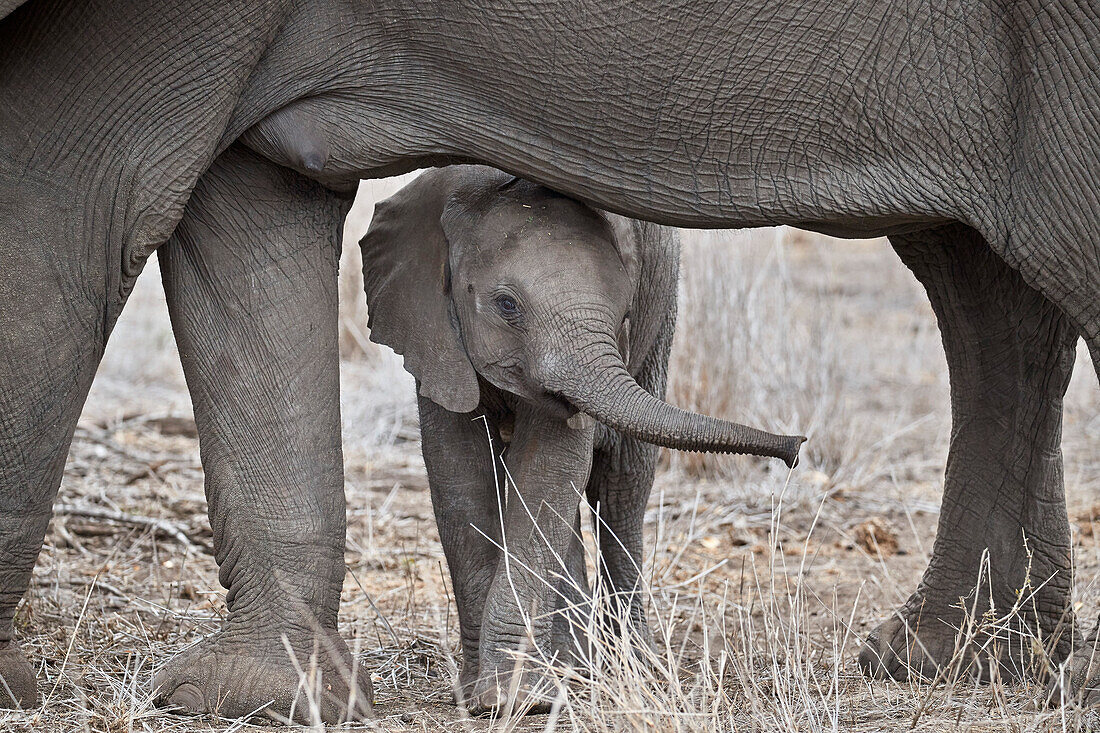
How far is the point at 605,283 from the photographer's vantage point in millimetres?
3557

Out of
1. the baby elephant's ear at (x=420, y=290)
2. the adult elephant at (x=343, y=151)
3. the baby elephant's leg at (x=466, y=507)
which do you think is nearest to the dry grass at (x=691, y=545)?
the baby elephant's leg at (x=466, y=507)

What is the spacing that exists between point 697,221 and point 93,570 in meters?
2.78

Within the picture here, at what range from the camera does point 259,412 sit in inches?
143

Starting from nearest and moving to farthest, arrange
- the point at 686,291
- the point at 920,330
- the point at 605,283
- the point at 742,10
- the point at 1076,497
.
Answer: the point at 742,10 → the point at 605,283 → the point at 1076,497 → the point at 686,291 → the point at 920,330

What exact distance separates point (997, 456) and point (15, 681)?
A: 8.30ft

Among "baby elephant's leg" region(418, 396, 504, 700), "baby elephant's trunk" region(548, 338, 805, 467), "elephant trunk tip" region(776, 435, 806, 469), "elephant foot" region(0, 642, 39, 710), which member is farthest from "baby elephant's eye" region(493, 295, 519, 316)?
"elephant foot" region(0, 642, 39, 710)

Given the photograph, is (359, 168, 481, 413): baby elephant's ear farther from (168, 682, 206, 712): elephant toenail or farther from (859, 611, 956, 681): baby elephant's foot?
(859, 611, 956, 681): baby elephant's foot

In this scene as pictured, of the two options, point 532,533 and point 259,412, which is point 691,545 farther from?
point 259,412

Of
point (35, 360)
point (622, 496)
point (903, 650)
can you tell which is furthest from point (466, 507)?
point (903, 650)

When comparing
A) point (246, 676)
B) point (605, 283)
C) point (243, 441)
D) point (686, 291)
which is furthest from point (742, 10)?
point (686, 291)

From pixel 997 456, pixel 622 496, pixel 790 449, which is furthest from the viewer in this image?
pixel 622 496

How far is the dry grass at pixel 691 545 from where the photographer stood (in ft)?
11.1

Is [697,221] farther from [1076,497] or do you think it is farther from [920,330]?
[920,330]

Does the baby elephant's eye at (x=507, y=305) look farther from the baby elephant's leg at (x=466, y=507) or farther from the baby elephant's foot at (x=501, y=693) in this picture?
the baby elephant's foot at (x=501, y=693)
